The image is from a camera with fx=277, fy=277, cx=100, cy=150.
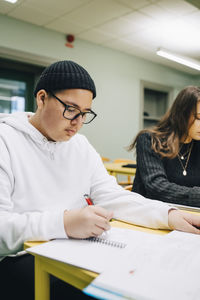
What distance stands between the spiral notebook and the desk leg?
0.05 meters

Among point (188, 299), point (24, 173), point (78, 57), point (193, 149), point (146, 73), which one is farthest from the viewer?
point (146, 73)

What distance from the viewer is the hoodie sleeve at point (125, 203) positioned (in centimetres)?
97


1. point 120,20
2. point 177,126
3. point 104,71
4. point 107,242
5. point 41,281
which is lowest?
point 41,281

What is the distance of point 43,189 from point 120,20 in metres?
3.65

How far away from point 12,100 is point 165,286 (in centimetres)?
427

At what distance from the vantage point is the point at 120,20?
4051mm

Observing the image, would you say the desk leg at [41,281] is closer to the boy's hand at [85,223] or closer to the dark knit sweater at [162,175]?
the boy's hand at [85,223]

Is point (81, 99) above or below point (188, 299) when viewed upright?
above

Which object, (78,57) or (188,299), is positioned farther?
(78,57)

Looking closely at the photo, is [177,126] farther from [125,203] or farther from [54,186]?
[54,186]

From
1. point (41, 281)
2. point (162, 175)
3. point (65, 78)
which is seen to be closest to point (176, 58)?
point (162, 175)

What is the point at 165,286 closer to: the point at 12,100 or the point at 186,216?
the point at 186,216

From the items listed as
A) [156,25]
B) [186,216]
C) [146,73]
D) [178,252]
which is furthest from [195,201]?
[146,73]

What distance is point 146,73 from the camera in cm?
606
